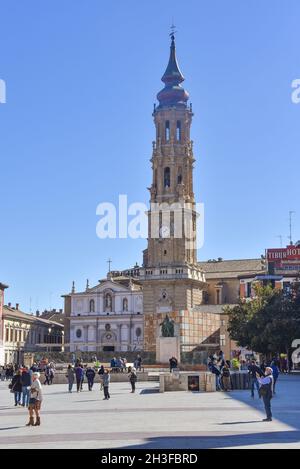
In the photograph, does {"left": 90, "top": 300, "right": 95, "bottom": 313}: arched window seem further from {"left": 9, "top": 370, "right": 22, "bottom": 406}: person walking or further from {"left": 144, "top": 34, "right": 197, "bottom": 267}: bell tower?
{"left": 9, "top": 370, "right": 22, "bottom": 406}: person walking

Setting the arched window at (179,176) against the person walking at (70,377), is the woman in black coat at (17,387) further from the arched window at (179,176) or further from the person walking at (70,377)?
the arched window at (179,176)

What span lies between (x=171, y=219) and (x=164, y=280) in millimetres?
8085

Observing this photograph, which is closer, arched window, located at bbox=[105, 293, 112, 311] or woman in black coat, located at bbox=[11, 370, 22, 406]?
woman in black coat, located at bbox=[11, 370, 22, 406]

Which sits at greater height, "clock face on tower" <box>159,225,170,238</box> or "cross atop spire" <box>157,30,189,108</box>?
"cross atop spire" <box>157,30,189,108</box>

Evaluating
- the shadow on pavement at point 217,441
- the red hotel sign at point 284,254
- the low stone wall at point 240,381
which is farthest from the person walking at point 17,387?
the red hotel sign at point 284,254


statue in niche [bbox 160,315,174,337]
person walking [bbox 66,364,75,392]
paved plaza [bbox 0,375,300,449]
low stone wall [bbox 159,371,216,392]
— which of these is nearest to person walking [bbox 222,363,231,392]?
low stone wall [bbox 159,371,216,392]

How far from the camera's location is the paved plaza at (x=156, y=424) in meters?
14.3

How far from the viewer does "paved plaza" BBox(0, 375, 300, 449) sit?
14.3 meters

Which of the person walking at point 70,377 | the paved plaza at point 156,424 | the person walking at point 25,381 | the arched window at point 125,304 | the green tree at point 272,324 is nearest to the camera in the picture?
the paved plaza at point 156,424

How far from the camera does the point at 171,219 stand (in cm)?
9150

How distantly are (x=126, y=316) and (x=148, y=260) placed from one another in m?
11.7

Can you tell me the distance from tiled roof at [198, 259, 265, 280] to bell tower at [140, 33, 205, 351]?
833 cm

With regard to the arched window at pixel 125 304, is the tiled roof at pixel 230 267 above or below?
above
